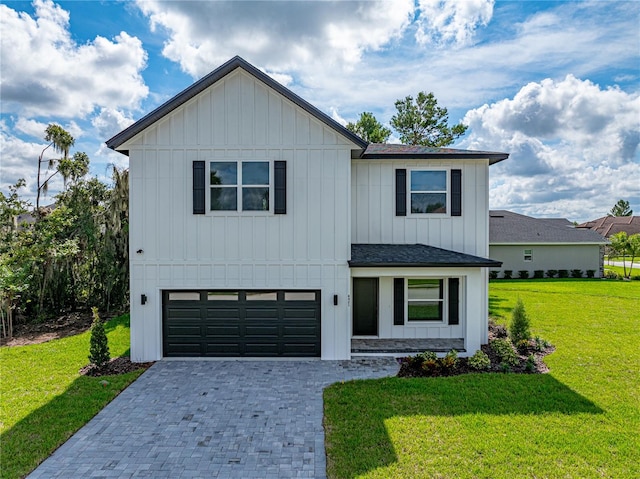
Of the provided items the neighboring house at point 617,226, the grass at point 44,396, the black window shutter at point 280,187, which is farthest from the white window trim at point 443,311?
the neighboring house at point 617,226

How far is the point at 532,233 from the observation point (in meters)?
27.0

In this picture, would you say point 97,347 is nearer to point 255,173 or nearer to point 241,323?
point 241,323

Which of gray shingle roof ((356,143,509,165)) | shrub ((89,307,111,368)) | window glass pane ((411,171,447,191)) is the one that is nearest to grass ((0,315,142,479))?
shrub ((89,307,111,368))

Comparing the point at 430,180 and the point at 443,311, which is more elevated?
the point at 430,180

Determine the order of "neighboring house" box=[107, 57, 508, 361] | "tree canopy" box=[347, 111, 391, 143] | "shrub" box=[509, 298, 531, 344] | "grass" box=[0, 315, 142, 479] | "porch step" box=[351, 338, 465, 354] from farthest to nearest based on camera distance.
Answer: "tree canopy" box=[347, 111, 391, 143], "shrub" box=[509, 298, 531, 344], "porch step" box=[351, 338, 465, 354], "neighboring house" box=[107, 57, 508, 361], "grass" box=[0, 315, 142, 479]

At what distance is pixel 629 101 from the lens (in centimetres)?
1364

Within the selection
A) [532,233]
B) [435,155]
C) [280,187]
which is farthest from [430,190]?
[532,233]

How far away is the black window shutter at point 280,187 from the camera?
901cm

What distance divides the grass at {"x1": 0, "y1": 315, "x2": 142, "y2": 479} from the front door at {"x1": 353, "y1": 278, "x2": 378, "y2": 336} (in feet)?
19.4

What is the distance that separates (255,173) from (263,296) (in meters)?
3.18

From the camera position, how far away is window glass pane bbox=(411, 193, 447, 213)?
34.1ft

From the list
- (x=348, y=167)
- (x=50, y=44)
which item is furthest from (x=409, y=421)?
(x=50, y=44)

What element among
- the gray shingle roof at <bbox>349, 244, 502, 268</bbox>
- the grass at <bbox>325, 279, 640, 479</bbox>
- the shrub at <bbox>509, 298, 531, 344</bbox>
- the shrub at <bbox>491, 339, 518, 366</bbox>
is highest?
the gray shingle roof at <bbox>349, 244, 502, 268</bbox>

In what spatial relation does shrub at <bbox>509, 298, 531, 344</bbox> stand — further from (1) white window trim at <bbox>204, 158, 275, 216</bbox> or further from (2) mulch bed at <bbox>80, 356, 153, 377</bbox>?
(2) mulch bed at <bbox>80, 356, 153, 377</bbox>
